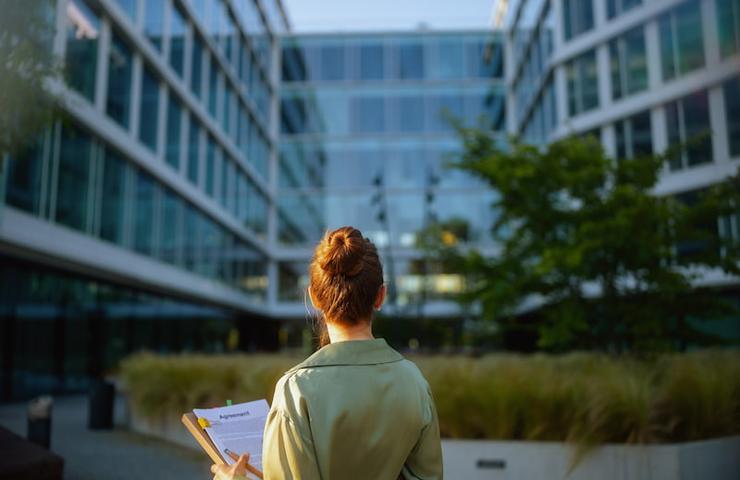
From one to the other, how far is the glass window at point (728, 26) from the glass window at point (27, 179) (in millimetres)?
17572

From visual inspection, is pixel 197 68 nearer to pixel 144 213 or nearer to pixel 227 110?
pixel 227 110

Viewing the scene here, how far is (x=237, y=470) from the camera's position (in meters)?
2.01

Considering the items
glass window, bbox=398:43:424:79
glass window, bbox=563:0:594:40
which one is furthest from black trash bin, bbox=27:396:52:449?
glass window, bbox=398:43:424:79

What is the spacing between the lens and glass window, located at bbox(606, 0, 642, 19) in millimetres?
21531

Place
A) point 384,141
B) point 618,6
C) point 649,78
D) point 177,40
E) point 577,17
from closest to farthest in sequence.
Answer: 1. point 649,78
2. point 618,6
3. point 177,40
4. point 577,17
5. point 384,141

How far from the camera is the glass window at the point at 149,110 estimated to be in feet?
66.4

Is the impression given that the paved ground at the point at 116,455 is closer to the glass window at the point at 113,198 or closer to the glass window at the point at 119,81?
the glass window at the point at 113,198

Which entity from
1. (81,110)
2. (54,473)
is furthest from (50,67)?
(81,110)

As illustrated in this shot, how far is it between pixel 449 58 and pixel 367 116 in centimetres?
602

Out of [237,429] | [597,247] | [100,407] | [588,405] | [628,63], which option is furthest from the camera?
[628,63]

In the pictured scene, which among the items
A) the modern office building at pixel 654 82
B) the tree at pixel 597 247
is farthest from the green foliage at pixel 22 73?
the modern office building at pixel 654 82

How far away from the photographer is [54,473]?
5.74 m

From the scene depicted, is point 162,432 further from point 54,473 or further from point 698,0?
point 698,0

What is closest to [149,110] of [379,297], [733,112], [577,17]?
[577,17]
